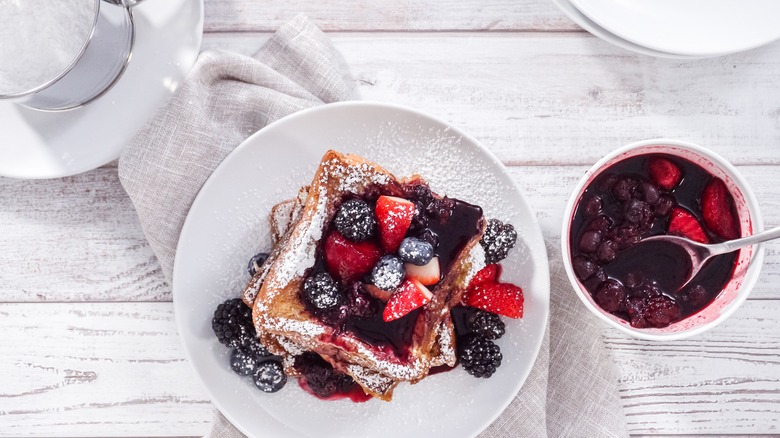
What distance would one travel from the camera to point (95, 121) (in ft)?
5.57

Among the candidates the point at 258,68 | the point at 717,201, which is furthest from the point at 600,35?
the point at 258,68

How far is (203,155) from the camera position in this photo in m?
1.72

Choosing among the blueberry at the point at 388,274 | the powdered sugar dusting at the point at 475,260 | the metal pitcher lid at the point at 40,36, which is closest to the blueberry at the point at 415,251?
the blueberry at the point at 388,274

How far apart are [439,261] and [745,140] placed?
1005 mm

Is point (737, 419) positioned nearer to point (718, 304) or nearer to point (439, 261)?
point (718, 304)

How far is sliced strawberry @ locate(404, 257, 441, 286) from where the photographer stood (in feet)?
5.26

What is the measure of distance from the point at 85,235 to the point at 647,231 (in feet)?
4.88

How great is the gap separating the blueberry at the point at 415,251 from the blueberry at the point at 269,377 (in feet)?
1.51

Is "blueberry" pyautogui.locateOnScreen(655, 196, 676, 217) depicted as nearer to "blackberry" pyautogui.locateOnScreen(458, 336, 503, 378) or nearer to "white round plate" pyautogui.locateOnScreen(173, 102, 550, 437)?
"white round plate" pyautogui.locateOnScreen(173, 102, 550, 437)

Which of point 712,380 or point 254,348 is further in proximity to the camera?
point 712,380

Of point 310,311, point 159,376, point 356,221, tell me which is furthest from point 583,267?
point 159,376

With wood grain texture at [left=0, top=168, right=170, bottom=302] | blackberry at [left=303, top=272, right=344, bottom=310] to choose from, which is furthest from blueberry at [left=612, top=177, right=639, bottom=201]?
wood grain texture at [left=0, top=168, right=170, bottom=302]

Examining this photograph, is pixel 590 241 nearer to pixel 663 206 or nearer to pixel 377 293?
pixel 663 206

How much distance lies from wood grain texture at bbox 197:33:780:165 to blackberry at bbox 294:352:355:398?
2.40 ft
